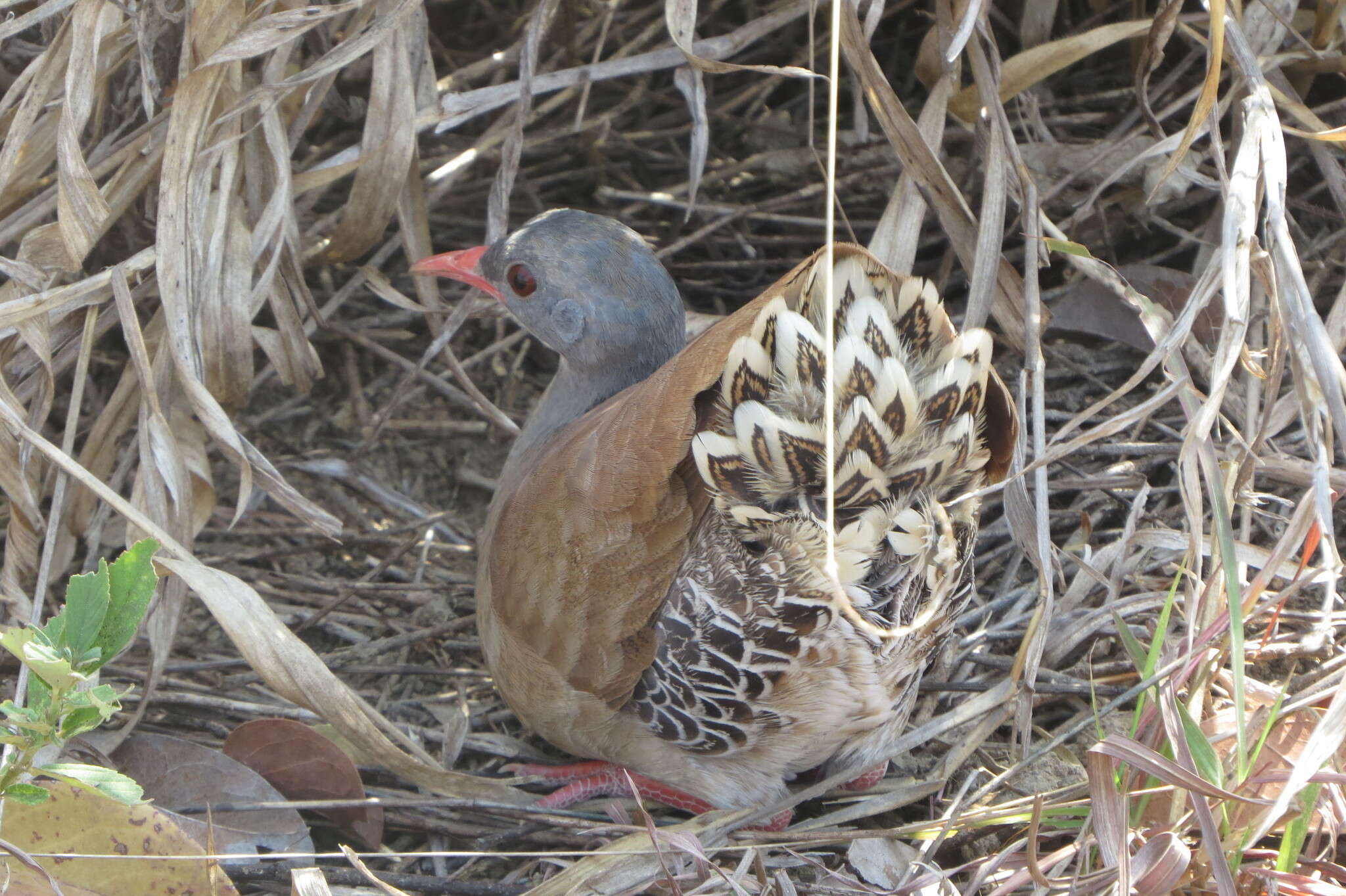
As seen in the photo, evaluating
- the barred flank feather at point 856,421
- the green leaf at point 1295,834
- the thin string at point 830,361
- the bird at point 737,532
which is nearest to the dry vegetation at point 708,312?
the green leaf at point 1295,834

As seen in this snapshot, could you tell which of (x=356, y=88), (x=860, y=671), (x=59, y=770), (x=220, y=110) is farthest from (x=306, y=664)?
(x=356, y=88)

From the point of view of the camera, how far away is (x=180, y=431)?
284 cm

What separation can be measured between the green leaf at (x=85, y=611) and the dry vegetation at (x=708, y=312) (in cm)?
58

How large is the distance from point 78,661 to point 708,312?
250 cm

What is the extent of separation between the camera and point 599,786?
2.76 m

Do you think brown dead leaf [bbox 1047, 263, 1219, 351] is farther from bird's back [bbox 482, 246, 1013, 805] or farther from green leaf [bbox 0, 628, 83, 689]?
green leaf [bbox 0, 628, 83, 689]

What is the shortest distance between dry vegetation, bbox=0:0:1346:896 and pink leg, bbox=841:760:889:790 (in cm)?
9

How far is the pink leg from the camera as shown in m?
2.58

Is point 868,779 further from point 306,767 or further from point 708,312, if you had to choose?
point 708,312

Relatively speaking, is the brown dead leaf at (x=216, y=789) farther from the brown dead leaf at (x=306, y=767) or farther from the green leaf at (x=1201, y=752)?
the green leaf at (x=1201, y=752)

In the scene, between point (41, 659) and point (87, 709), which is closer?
point (41, 659)

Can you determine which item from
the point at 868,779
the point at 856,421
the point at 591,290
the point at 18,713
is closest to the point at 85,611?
the point at 18,713

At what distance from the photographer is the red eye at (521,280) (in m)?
2.97

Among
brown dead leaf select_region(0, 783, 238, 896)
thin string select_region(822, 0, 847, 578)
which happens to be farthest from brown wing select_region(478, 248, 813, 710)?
brown dead leaf select_region(0, 783, 238, 896)
